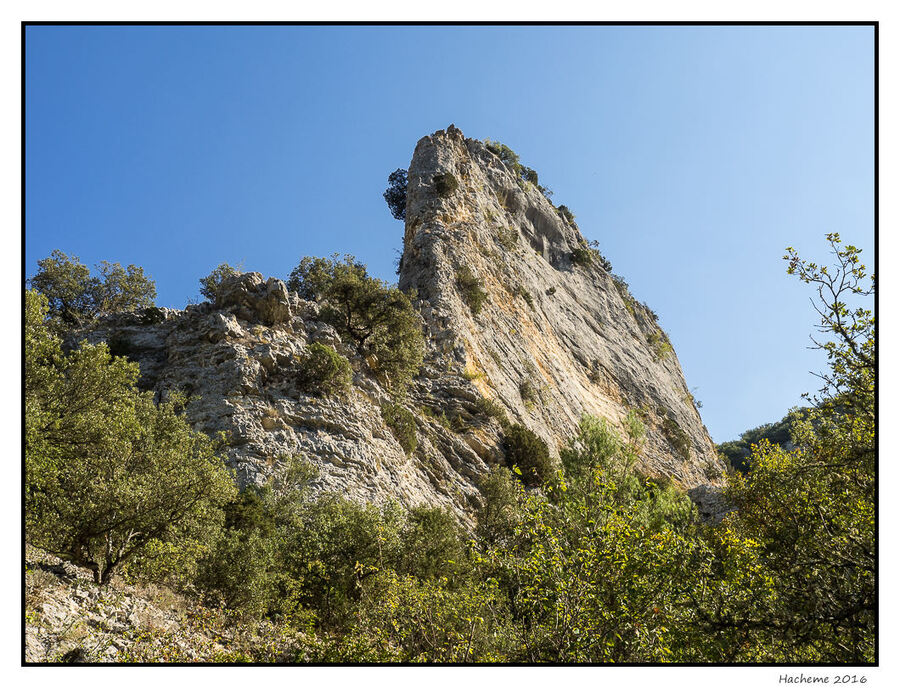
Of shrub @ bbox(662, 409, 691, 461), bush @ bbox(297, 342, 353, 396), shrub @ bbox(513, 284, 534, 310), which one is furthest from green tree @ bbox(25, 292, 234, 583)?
shrub @ bbox(662, 409, 691, 461)

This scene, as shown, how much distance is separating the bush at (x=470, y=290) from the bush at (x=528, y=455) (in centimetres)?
1087

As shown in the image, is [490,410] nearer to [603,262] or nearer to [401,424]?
[401,424]

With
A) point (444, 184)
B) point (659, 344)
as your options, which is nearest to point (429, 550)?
point (444, 184)

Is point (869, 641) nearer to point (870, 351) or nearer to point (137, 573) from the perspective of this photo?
point (870, 351)

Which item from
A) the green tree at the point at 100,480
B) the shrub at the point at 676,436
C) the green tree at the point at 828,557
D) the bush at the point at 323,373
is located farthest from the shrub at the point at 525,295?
the green tree at the point at 828,557

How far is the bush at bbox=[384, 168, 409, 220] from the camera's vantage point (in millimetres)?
55531

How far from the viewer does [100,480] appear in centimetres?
1155

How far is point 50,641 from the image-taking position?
816cm

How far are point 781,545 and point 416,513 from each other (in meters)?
12.7

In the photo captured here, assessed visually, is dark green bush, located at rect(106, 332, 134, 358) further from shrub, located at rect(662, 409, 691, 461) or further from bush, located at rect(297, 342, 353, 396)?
shrub, located at rect(662, 409, 691, 461)

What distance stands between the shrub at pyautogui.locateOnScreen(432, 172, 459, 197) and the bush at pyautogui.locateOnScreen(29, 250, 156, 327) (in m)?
24.7
